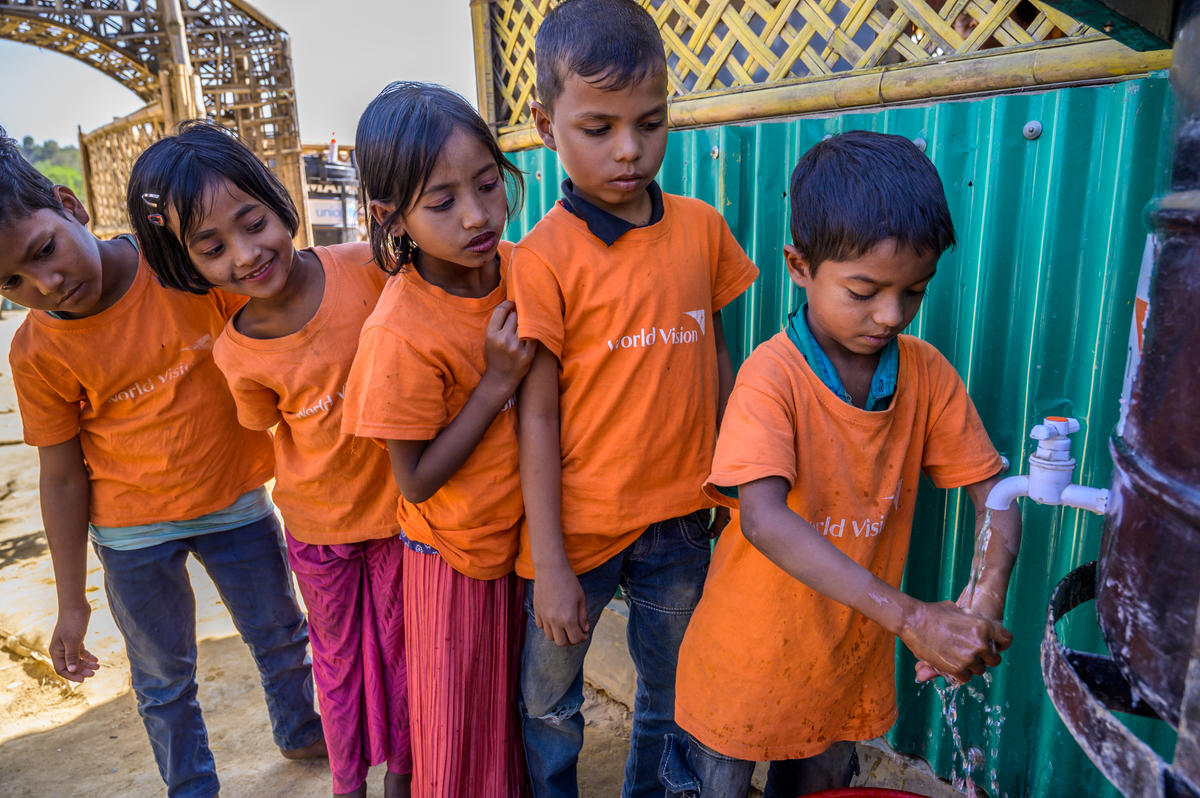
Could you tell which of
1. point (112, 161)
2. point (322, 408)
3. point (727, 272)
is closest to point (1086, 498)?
point (727, 272)

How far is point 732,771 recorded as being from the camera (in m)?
1.49

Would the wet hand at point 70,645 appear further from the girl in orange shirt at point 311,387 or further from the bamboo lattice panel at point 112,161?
the bamboo lattice panel at point 112,161

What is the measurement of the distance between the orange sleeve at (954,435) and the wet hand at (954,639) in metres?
0.37

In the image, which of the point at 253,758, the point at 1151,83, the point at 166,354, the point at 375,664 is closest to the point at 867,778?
the point at 375,664

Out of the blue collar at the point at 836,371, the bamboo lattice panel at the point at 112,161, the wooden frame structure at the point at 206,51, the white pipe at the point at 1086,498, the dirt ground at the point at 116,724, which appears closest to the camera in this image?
the white pipe at the point at 1086,498

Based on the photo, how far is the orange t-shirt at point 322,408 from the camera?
1786 millimetres

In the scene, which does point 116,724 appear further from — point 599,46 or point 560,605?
point 599,46

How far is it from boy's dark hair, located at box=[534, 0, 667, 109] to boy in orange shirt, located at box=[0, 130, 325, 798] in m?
1.18

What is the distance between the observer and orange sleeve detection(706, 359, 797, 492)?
3.94 ft

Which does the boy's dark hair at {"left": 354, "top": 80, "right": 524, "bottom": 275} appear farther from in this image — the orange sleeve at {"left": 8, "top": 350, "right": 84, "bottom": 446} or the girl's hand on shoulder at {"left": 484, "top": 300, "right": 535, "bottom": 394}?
the orange sleeve at {"left": 8, "top": 350, "right": 84, "bottom": 446}

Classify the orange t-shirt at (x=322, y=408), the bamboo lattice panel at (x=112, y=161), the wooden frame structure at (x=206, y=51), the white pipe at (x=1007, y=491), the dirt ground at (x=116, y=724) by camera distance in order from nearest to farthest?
the white pipe at (x=1007, y=491), the orange t-shirt at (x=322, y=408), the dirt ground at (x=116, y=724), the wooden frame structure at (x=206, y=51), the bamboo lattice panel at (x=112, y=161)

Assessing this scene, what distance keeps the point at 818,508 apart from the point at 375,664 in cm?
129

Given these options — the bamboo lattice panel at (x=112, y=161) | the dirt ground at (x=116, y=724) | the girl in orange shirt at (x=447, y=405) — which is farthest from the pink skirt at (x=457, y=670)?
the bamboo lattice panel at (x=112, y=161)

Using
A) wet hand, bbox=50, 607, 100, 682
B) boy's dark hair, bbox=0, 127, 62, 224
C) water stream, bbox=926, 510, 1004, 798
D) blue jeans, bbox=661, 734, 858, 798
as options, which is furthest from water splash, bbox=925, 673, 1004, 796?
boy's dark hair, bbox=0, 127, 62, 224
